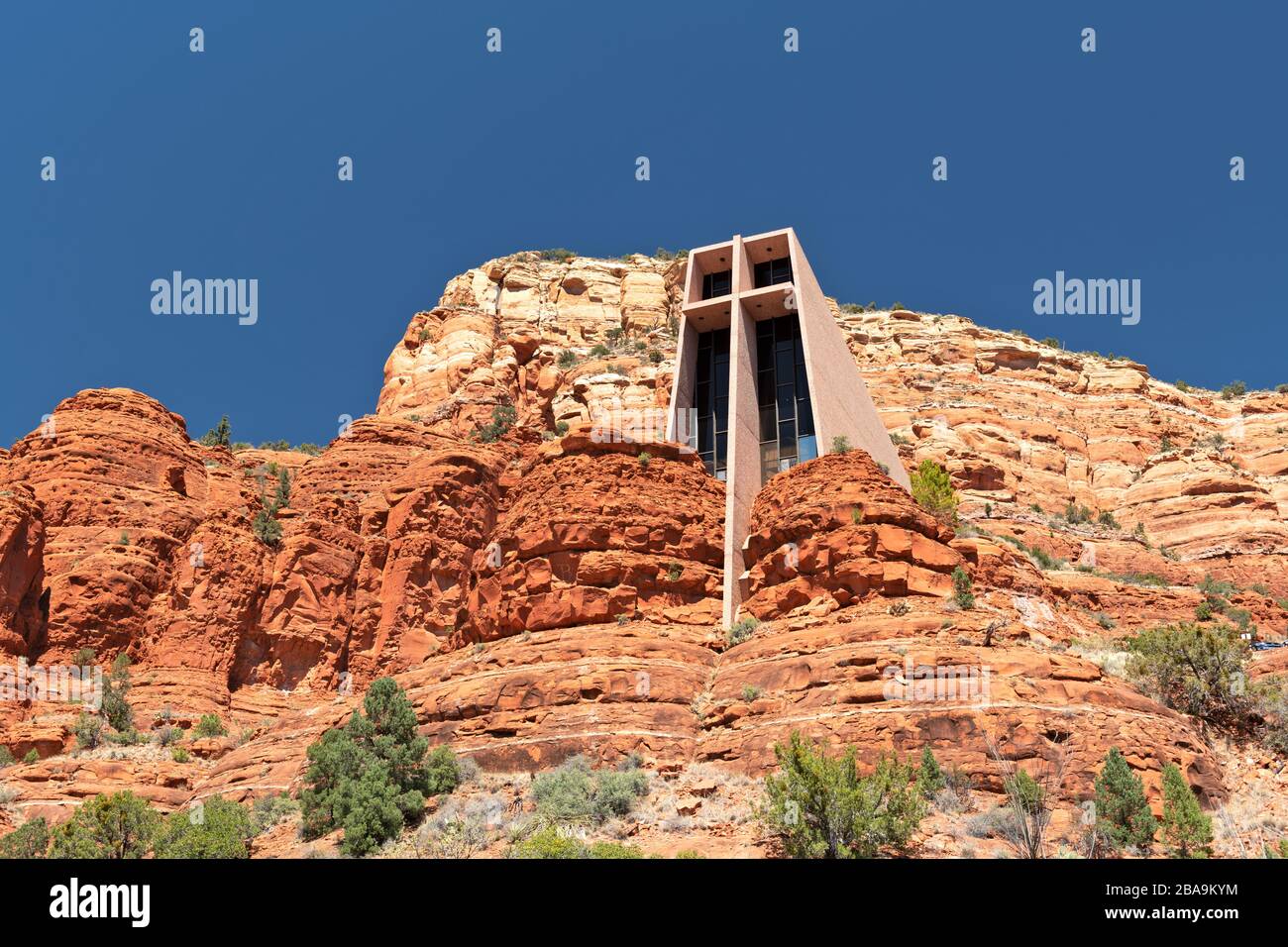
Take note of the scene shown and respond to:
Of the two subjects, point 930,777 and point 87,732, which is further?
point 87,732

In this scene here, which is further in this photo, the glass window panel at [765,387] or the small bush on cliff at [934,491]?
the small bush on cliff at [934,491]

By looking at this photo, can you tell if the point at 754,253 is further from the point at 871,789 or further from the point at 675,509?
the point at 871,789

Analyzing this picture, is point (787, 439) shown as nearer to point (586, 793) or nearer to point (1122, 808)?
point (586, 793)

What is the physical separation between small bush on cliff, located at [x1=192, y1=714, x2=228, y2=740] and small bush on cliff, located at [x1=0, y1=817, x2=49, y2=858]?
424 inches

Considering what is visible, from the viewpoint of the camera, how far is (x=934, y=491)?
50938mm

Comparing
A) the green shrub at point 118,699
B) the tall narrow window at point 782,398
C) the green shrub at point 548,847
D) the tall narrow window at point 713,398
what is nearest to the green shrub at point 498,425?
the tall narrow window at point 713,398

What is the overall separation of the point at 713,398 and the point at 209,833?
2458 cm

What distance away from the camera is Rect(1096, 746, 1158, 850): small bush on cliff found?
73.5 feet

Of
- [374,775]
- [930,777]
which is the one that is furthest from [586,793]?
[930,777]

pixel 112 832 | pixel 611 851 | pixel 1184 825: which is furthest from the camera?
pixel 112 832

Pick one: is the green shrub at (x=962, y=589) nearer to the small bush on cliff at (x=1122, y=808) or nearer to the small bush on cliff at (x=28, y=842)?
the small bush on cliff at (x=1122, y=808)

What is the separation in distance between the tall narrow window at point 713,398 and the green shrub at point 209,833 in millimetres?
19952

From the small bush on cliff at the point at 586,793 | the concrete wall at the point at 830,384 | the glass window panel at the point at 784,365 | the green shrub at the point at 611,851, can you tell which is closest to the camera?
the green shrub at the point at 611,851

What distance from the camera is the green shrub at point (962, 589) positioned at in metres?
31.0
